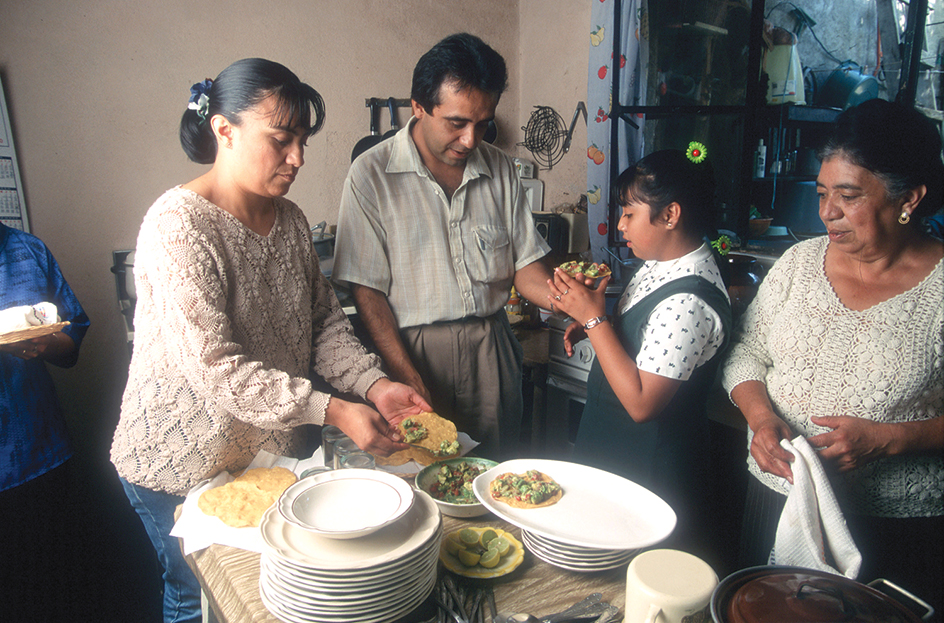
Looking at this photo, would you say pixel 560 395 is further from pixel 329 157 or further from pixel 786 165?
pixel 329 157

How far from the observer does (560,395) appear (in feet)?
9.82

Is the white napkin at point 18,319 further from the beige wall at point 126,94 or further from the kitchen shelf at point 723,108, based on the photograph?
the kitchen shelf at point 723,108

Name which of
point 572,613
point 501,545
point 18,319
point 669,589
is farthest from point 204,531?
point 18,319

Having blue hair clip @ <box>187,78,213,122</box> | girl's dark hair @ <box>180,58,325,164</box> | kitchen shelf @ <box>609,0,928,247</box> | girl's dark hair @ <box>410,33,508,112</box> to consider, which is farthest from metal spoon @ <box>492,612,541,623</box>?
kitchen shelf @ <box>609,0,928,247</box>

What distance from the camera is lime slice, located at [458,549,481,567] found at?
3.54ft

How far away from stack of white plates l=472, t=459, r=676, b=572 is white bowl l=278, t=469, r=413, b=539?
0.62 ft

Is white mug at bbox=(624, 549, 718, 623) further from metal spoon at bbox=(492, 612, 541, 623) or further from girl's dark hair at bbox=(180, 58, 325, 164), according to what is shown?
girl's dark hair at bbox=(180, 58, 325, 164)

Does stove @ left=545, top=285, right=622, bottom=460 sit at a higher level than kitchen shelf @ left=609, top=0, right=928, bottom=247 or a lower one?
lower

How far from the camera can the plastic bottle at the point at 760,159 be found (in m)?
2.67

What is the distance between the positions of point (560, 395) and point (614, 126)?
5.11ft

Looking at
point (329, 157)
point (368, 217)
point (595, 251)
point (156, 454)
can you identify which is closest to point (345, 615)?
point (156, 454)

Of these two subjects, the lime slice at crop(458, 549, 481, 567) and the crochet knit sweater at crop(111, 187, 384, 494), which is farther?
the crochet knit sweater at crop(111, 187, 384, 494)

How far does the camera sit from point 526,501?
115 centimetres

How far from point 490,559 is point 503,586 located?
52 millimetres
